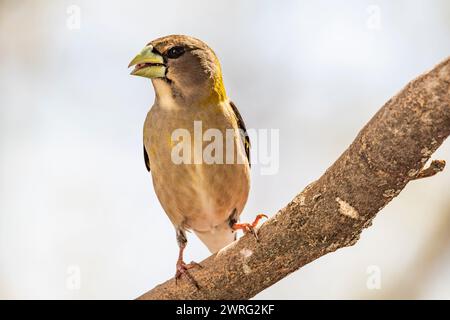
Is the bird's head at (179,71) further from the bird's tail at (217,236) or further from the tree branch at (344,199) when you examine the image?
the tree branch at (344,199)

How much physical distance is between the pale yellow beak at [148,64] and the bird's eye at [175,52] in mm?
67

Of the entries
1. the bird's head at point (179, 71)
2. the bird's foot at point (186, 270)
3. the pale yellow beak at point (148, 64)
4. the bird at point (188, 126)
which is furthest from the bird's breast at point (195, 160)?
the bird's foot at point (186, 270)

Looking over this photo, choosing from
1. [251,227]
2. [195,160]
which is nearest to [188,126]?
[195,160]

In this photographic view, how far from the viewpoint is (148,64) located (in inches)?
186

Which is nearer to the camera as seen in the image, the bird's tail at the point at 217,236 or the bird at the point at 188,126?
the bird at the point at 188,126

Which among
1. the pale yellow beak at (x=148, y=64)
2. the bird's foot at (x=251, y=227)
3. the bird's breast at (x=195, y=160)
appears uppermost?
the pale yellow beak at (x=148, y=64)

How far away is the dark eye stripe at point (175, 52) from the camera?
189 inches

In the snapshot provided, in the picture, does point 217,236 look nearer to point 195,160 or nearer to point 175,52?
point 195,160

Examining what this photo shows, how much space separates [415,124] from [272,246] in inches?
47.4

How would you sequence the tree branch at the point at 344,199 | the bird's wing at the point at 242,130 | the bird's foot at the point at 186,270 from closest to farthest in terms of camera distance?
1. the tree branch at the point at 344,199
2. the bird's foot at the point at 186,270
3. the bird's wing at the point at 242,130

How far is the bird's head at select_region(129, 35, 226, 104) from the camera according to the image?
15.6ft

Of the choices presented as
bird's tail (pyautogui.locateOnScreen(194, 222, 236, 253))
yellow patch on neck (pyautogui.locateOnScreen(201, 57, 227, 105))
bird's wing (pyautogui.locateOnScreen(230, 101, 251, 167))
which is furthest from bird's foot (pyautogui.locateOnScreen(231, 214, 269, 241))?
yellow patch on neck (pyautogui.locateOnScreen(201, 57, 227, 105))

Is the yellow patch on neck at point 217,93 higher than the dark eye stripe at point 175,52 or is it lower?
lower
